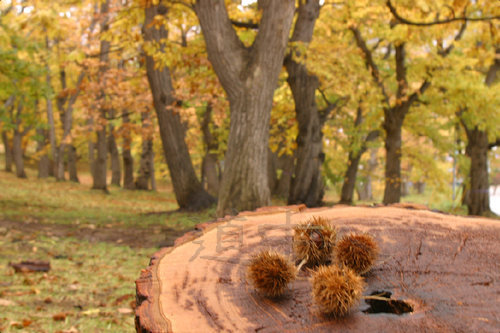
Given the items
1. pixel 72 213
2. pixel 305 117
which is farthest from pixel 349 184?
pixel 72 213

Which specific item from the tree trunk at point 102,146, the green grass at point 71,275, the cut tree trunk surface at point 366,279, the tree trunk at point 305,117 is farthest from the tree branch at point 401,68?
the tree trunk at point 102,146

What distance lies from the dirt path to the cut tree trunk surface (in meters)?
5.60

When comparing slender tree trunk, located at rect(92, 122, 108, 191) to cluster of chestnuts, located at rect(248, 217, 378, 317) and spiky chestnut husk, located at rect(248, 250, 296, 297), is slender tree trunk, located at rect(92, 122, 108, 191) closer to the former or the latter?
cluster of chestnuts, located at rect(248, 217, 378, 317)

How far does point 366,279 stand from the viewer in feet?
6.18

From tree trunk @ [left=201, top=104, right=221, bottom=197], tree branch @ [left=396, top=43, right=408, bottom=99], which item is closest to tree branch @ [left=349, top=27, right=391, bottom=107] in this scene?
tree branch @ [left=396, top=43, right=408, bottom=99]

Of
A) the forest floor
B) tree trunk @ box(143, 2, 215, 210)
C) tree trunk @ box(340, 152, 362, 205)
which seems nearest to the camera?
the forest floor

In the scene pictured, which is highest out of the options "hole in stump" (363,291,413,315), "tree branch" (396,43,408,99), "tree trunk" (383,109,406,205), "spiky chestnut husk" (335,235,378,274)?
"tree branch" (396,43,408,99)

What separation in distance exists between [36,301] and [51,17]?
441 centimetres

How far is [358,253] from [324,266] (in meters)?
0.23

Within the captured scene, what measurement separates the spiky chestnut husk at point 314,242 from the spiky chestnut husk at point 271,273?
0.23 m

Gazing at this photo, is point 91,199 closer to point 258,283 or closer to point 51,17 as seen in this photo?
point 51,17

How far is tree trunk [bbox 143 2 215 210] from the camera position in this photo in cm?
1180

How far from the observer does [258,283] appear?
1.71 meters

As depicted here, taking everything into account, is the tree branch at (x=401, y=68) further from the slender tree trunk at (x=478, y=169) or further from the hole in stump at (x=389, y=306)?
the hole in stump at (x=389, y=306)
